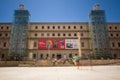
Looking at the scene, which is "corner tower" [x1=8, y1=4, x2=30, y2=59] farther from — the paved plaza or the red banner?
the paved plaza

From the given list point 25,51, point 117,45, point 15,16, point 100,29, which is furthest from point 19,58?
point 117,45

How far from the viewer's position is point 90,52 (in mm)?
41062

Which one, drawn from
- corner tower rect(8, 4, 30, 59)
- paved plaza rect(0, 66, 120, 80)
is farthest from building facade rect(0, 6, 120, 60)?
paved plaza rect(0, 66, 120, 80)

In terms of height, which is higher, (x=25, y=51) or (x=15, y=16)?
(x=15, y=16)

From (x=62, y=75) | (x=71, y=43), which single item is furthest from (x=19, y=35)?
(x=62, y=75)

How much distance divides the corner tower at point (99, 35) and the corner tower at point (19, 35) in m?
22.6

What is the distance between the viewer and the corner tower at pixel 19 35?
38.5m

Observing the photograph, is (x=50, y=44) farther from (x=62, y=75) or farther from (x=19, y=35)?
(x=62, y=75)

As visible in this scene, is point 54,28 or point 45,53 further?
point 54,28

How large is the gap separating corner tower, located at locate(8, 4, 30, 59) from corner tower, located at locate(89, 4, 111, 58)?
22611 millimetres

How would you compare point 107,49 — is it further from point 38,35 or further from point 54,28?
point 38,35

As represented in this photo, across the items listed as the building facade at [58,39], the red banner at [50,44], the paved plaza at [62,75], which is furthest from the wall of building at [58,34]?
the paved plaza at [62,75]

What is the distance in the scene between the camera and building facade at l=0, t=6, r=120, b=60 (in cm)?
3916

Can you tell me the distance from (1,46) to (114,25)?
139 feet
